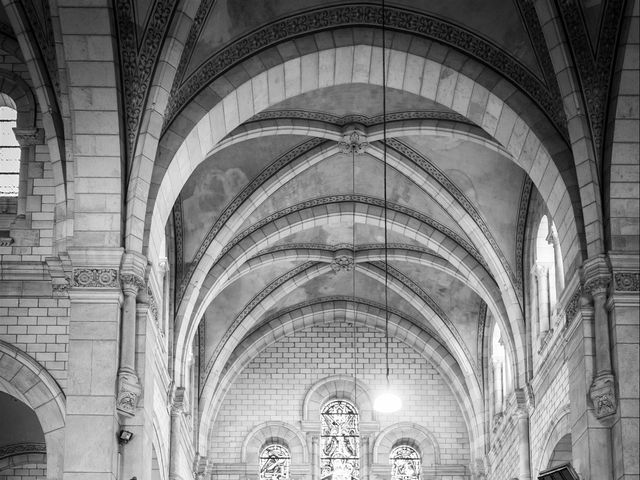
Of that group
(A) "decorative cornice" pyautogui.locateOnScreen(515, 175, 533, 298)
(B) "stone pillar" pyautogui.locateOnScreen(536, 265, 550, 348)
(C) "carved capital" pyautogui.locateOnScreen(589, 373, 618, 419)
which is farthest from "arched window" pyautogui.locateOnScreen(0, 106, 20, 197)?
(B) "stone pillar" pyautogui.locateOnScreen(536, 265, 550, 348)

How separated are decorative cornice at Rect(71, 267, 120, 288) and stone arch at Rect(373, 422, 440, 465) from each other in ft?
51.3

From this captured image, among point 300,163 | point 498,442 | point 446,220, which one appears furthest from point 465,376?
point 300,163

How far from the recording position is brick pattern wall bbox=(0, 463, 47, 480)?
23.1 meters

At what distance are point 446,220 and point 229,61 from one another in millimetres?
7879

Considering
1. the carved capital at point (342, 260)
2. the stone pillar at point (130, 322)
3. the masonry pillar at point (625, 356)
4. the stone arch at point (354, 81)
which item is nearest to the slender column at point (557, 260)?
the stone arch at point (354, 81)

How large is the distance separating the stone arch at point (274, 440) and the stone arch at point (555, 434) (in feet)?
29.0

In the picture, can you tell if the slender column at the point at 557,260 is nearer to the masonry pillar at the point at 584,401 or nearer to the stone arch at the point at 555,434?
the stone arch at the point at 555,434

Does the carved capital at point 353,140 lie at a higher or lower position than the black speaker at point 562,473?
higher

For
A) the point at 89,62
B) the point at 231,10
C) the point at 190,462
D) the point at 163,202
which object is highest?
the point at 231,10

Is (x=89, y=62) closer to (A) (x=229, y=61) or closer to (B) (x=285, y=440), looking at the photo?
(A) (x=229, y=61)

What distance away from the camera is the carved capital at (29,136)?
717 inches

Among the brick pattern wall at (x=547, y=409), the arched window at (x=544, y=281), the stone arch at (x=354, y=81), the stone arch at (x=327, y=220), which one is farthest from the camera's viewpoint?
the stone arch at (x=327, y=220)

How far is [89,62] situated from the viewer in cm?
1641

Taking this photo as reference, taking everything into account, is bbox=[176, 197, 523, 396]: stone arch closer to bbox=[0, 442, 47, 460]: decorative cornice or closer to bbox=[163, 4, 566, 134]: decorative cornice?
bbox=[0, 442, 47, 460]: decorative cornice
